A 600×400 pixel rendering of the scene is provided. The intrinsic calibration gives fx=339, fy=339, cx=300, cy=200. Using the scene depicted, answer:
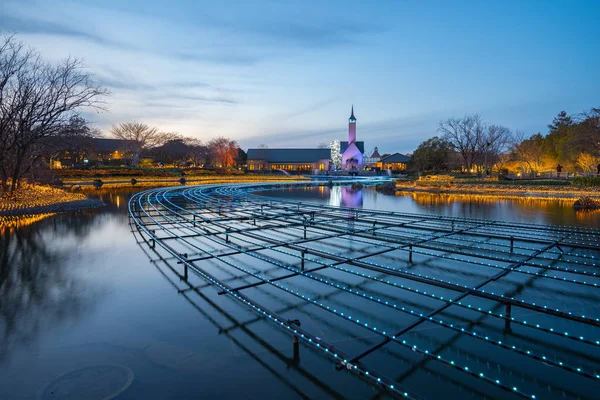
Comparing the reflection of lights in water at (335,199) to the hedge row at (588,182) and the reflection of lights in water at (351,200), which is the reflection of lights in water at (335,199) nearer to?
the reflection of lights in water at (351,200)

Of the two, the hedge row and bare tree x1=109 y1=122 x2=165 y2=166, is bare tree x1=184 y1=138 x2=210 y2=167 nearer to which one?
bare tree x1=109 y1=122 x2=165 y2=166

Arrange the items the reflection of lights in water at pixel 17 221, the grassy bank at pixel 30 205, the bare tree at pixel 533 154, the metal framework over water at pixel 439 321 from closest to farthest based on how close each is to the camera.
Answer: the metal framework over water at pixel 439 321 → the reflection of lights in water at pixel 17 221 → the grassy bank at pixel 30 205 → the bare tree at pixel 533 154

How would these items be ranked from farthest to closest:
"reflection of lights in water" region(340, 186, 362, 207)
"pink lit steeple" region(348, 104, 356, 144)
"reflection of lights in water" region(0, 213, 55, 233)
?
1. "pink lit steeple" region(348, 104, 356, 144)
2. "reflection of lights in water" region(340, 186, 362, 207)
3. "reflection of lights in water" region(0, 213, 55, 233)

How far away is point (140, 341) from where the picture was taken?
372 cm

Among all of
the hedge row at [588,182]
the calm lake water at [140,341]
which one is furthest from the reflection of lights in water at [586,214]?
the calm lake water at [140,341]

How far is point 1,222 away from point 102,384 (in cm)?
1111

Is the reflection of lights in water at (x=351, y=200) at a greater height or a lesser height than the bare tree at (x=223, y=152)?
lesser

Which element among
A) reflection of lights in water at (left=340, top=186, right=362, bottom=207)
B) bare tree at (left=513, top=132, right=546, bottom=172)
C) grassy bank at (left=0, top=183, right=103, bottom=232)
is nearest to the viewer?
grassy bank at (left=0, top=183, right=103, bottom=232)

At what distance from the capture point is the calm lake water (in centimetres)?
296

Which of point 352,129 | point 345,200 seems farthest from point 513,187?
point 352,129

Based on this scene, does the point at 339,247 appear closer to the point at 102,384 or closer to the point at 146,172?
the point at 102,384

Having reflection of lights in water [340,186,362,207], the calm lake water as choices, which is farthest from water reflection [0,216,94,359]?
reflection of lights in water [340,186,362,207]

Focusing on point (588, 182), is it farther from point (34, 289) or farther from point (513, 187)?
point (34, 289)

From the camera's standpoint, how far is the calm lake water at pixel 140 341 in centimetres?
296
